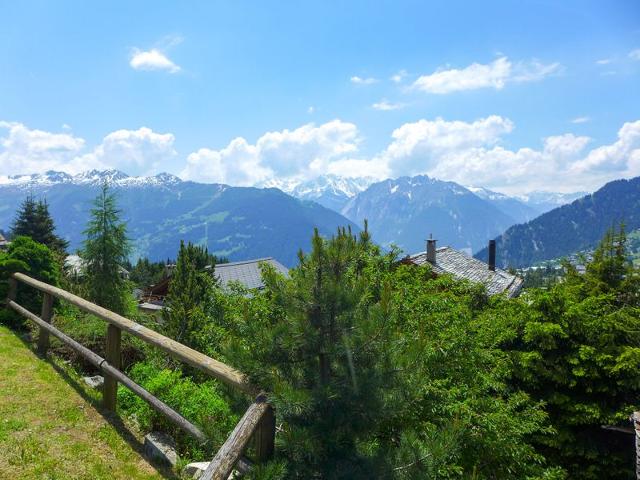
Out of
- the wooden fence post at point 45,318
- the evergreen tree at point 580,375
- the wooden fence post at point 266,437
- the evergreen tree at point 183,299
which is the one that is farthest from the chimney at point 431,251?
the wooden fence post at point 266,437

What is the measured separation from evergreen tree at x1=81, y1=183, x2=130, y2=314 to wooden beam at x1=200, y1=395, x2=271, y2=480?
13.2m

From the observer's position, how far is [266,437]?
3.07 meters

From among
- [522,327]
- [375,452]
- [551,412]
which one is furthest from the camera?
[522,327]

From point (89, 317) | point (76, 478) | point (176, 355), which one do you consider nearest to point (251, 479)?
point (176, 355)

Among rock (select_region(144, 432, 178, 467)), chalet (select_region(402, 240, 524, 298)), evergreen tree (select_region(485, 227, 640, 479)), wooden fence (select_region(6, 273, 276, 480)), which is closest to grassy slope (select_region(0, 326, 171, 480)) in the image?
rock (select_region(144, 432, 178, 467))

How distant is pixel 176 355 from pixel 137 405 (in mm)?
2396

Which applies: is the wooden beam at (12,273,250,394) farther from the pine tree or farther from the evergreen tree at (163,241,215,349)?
the pine tree

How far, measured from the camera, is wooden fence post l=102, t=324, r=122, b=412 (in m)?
5.68

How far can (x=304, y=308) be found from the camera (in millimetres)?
3107

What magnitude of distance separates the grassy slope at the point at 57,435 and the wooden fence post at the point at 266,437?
76.0 inches

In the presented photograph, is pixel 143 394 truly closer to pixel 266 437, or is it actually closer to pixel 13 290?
pixel 266 437

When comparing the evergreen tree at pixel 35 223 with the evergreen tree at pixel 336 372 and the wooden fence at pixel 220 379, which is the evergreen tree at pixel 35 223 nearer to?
the wooden fence at pixel 220 379

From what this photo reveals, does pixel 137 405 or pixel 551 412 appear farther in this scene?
pixel 551 412

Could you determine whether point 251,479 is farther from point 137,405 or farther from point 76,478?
point 137,405
